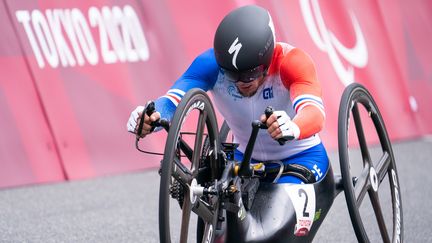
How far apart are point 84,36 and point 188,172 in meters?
4.50

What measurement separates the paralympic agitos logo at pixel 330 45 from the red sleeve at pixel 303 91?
5.46m

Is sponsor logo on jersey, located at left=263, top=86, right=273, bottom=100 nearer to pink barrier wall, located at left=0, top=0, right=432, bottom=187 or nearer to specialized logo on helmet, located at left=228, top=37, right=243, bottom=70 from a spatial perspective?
specialized logo on helmet, located at left=228, top=37, right=243, bottom=70

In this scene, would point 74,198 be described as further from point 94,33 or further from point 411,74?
point 411,74

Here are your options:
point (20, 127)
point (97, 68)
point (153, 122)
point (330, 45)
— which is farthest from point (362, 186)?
point (330, 45)

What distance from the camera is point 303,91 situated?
479 cm

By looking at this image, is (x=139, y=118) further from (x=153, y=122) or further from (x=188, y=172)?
(x=188, y=172)

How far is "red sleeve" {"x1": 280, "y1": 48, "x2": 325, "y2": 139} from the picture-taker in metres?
4.60

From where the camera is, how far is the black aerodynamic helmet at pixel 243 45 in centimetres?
454

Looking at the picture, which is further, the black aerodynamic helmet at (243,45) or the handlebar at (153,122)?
the black aerodynamic helmet at (243,45)

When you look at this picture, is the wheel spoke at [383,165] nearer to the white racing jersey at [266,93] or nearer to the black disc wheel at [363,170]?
the black disc wheel at [363,170]

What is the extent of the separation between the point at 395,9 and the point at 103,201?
207 inches

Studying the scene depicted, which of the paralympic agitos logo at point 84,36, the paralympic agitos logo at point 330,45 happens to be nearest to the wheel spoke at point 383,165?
the paralympic agitos logo at point 84,36

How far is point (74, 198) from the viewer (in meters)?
7.46

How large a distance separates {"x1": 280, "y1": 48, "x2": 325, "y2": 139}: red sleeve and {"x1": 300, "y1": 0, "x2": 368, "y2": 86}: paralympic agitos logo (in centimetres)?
546
